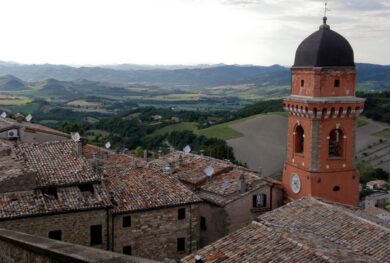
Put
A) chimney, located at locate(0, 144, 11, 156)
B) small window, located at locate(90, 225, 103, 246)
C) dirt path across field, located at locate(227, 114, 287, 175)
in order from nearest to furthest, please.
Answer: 1. small window, located at locate(90, 225, 103, 246)
2. chimney, located at locate(0, 144, 11, 156)
3. dirt path across field, located at locate(227, 114, 287, 175)

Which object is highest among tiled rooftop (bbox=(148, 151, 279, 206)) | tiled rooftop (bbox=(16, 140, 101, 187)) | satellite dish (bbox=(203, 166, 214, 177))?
tiled rooftop (bbox=(16, 140, 101, 187))

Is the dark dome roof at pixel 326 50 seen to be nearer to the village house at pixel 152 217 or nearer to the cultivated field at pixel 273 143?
the village house at pixel 152 217

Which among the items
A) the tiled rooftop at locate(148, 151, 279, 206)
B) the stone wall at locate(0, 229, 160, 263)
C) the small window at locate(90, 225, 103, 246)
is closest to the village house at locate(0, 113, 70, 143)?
the tiled rooftop at locate(148, 151, 279, 206)

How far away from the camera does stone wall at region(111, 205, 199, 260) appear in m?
23.2

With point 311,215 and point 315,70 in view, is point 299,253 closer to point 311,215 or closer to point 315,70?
point 311,215

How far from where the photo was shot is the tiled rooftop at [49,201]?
20062 millimetres

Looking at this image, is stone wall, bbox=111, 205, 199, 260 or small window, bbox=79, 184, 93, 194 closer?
small window, bbox=79, 184, 93, 194

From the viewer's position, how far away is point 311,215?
59.3 ft

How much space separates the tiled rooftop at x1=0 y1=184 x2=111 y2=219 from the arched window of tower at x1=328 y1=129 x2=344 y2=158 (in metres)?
10.4

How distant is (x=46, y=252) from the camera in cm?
675

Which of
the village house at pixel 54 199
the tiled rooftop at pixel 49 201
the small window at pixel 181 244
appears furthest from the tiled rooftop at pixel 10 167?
the small window at pixel 181 244

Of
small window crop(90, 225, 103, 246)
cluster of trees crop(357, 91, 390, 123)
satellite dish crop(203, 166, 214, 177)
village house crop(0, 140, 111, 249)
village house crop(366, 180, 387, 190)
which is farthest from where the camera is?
cluster of trees crop(357, 91, 390, 123)

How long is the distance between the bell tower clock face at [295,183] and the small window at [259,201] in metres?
2.22

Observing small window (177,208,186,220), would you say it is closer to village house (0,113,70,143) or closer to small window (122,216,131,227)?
small window (122,216,131,227)
